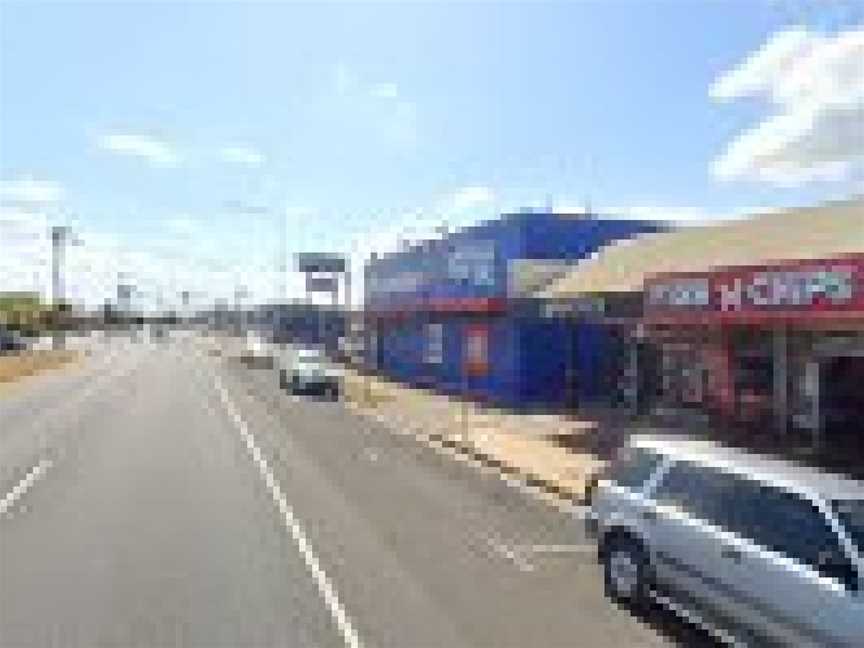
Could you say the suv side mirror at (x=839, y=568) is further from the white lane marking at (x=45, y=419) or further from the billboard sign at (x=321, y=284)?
the billboard sign at (x=321, y=284)

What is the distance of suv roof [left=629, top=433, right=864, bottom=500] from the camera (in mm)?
9555

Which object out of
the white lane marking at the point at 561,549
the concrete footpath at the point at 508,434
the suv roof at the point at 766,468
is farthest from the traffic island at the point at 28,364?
the suv roof at the point at 766,468

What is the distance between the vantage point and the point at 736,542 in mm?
9805

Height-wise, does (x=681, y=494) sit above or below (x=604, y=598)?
above

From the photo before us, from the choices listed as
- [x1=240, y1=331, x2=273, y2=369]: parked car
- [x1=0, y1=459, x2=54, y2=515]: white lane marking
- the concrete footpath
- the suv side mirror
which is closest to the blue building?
the concrete footpath

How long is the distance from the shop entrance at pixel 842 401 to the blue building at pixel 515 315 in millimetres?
14015

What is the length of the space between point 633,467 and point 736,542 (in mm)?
2270

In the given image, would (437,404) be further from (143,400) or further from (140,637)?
(140,637)

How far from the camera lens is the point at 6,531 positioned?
48.7ft

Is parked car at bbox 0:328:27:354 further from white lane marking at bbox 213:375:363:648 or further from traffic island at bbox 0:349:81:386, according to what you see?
white lane marking at bbox 213:375:363:648

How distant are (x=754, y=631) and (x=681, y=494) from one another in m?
1.71

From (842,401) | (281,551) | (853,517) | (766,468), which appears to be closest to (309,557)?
(281,551)

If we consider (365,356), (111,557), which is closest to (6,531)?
(111,557)

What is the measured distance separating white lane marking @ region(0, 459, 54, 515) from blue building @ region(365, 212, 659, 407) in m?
19.3
